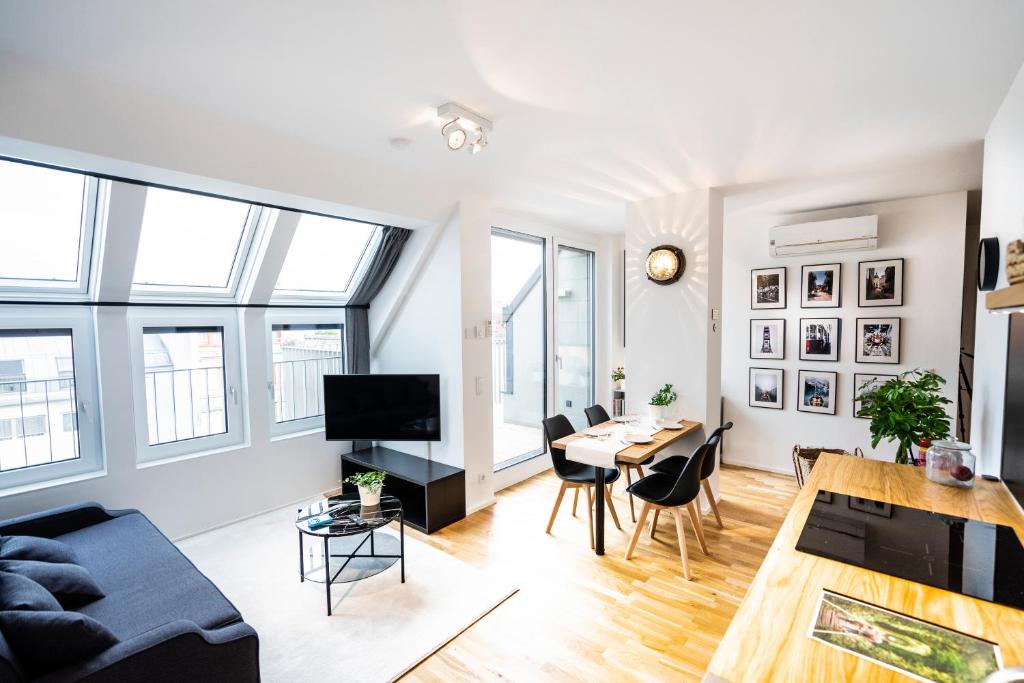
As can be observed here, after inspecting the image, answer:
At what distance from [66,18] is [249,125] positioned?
38.3 inches

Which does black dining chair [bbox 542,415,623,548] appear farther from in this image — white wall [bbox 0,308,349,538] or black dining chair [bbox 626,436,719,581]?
white wall [bbox 0,308,349,538]

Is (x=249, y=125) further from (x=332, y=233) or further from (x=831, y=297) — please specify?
(x=831, y=297)

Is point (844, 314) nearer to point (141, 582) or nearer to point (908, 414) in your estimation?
point (908, 414)

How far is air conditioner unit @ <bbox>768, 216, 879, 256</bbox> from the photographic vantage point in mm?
4268

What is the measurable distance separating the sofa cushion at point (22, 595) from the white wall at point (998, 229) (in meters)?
3.89

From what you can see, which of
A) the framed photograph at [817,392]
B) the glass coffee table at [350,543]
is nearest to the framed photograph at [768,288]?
the framed photograph at [817,392]

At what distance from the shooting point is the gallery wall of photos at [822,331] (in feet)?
14.4

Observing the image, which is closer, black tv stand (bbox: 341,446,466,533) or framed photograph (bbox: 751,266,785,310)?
black tv stand (bbox: 341,446,466,533)

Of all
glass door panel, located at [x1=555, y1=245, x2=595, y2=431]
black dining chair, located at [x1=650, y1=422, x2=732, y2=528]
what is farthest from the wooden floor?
glass door panel, located at [x1=555, y1=245, x2=595, y2=431]

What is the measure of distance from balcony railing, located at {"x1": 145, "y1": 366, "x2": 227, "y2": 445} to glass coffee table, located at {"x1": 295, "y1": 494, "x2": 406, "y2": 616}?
1309 mm

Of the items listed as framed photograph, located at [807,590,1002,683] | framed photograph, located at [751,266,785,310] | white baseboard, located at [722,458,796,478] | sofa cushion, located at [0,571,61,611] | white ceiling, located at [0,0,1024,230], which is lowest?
white baseboard, located at [722,458,796,478]

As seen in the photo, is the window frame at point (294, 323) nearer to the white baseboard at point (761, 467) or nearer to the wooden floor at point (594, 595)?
the wooden floor at point (594, 595)

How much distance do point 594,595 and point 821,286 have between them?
3702 millimetres

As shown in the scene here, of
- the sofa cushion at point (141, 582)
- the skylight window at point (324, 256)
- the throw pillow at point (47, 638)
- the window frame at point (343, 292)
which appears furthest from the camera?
the window frame at point (343, 292)
